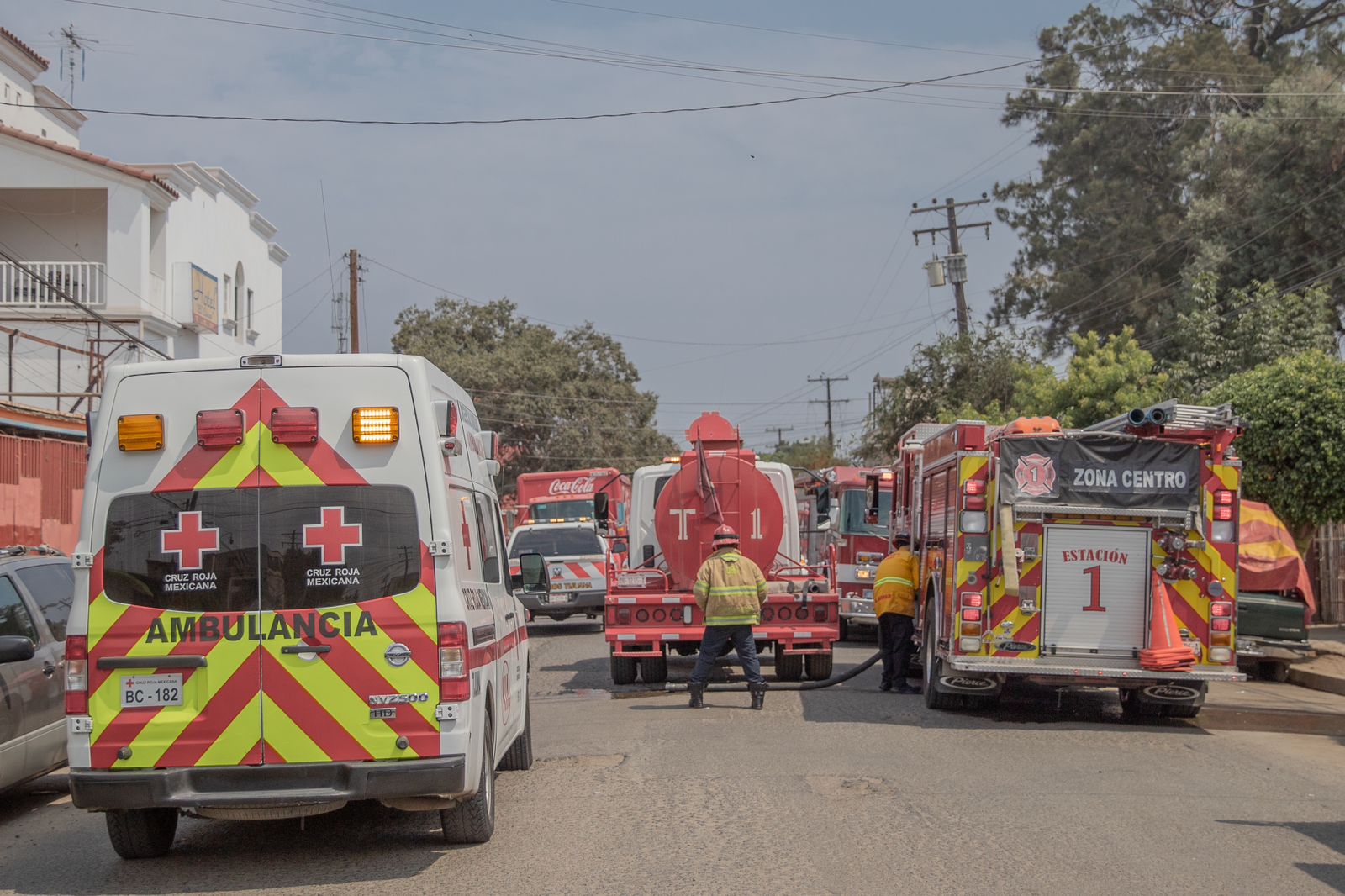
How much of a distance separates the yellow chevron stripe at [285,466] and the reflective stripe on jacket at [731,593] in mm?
6539

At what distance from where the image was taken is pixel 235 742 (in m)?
6.80

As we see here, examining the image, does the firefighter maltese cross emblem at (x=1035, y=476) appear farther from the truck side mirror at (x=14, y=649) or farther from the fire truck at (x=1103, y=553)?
the truck side mirror at (x=14, y=649)

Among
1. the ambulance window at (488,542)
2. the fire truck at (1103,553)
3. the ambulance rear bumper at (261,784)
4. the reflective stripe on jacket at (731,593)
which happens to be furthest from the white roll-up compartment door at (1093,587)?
the ambulance rear bumper at (261,784)

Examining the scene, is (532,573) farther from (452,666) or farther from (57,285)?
(57,285)

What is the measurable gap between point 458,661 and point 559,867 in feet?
3.92

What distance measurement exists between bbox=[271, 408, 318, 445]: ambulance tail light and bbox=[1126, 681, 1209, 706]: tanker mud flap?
320 inches

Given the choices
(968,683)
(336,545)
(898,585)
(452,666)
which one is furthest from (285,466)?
(898,585)

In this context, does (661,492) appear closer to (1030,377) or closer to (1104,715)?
(1104,715)

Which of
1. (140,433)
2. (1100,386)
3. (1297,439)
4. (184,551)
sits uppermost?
(1100,386)

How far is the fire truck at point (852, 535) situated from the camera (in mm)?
20562

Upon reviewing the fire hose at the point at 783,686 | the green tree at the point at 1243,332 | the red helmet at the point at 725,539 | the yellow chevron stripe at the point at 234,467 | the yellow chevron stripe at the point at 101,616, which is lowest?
the fire hose at the point at 783,686

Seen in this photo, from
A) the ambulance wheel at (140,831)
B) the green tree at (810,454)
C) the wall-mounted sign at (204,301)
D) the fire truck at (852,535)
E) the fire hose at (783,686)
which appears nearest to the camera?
the ambulance wheel at (140,831)

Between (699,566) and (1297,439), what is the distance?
10.2m

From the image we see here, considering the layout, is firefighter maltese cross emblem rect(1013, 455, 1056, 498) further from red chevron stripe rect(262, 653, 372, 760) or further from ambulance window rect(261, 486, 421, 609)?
red chevron stripe rect(262, 653, 372, 760)
